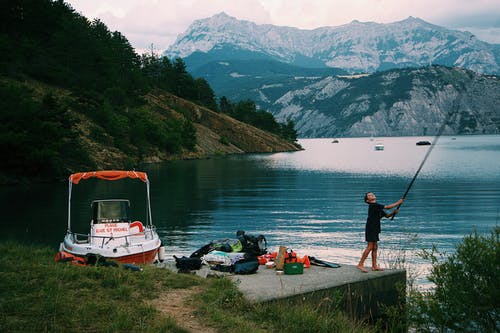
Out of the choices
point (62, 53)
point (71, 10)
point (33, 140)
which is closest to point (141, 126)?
Result: point (62, 53)

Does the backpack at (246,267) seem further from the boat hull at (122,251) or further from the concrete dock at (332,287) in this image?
the boat hull at (122,251)

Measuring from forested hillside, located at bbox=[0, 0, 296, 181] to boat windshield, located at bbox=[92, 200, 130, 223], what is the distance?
42290mm

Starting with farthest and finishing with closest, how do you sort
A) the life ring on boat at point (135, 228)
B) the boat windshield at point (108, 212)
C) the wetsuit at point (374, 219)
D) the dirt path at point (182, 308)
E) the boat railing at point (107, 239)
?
the life ring on boat at point (135, 228), the boat windshield at point (108, 212), the boat railing at point (107, 239), the wetsuit at point (374, 219), the dirt path at point (182, 308)

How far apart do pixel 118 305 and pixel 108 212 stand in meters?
12.5

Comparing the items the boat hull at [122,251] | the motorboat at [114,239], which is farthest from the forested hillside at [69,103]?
the boat hull at [122,251]

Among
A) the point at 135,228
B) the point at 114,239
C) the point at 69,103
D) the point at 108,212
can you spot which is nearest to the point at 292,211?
the point at 135,228

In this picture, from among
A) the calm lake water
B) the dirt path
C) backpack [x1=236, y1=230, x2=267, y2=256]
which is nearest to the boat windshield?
the calm lake water

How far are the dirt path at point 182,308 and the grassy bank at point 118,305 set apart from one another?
0.13 m

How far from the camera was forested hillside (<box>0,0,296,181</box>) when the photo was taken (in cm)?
6544

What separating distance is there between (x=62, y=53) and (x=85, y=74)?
6.20 m

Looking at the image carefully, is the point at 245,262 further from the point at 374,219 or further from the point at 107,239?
the point at 107,239

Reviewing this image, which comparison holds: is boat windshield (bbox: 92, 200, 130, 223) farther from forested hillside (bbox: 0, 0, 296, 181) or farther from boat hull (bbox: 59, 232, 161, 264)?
forested hillside (bbox: 0, 0, 296, 181)

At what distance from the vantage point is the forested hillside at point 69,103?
65.4 m

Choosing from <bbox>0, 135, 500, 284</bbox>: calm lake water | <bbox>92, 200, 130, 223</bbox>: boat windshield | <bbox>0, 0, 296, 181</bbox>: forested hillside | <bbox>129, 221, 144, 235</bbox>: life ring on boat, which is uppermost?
<bbox>0, 0, 296, 181</bbox>: forested hillside
